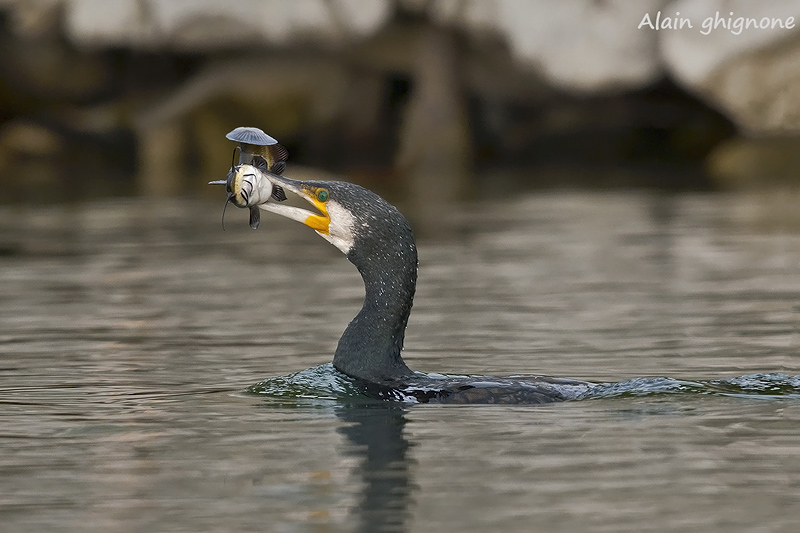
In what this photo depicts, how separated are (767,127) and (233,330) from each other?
13918 millimetres

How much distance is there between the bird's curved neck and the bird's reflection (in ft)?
1.02

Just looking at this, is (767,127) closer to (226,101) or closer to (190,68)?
(226,101)

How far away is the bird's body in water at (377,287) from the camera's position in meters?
5.84

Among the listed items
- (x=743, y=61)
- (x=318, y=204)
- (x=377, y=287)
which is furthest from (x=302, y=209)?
(x=743, y=61)

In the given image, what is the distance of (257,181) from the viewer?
5844 mm

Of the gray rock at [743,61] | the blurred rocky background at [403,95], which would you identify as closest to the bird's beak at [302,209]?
the blurred rocky background at [403,95]

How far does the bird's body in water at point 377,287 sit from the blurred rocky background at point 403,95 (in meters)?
9.92

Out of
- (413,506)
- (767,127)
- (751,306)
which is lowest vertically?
(413,506)

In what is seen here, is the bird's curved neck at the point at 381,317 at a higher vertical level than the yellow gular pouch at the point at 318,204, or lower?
lower

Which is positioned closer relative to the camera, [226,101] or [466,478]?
[466,478]

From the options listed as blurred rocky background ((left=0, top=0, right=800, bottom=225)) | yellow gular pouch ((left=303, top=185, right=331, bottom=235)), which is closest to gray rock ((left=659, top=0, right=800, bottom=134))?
blurred rocky background ((left=0, top=0, right=800, bottom=225))

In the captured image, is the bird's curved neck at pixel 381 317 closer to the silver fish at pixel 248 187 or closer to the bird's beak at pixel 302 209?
the bird's beak at pixel 302 209

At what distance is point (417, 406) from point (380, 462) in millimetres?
961

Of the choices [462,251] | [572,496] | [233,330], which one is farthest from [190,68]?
[572,496]
